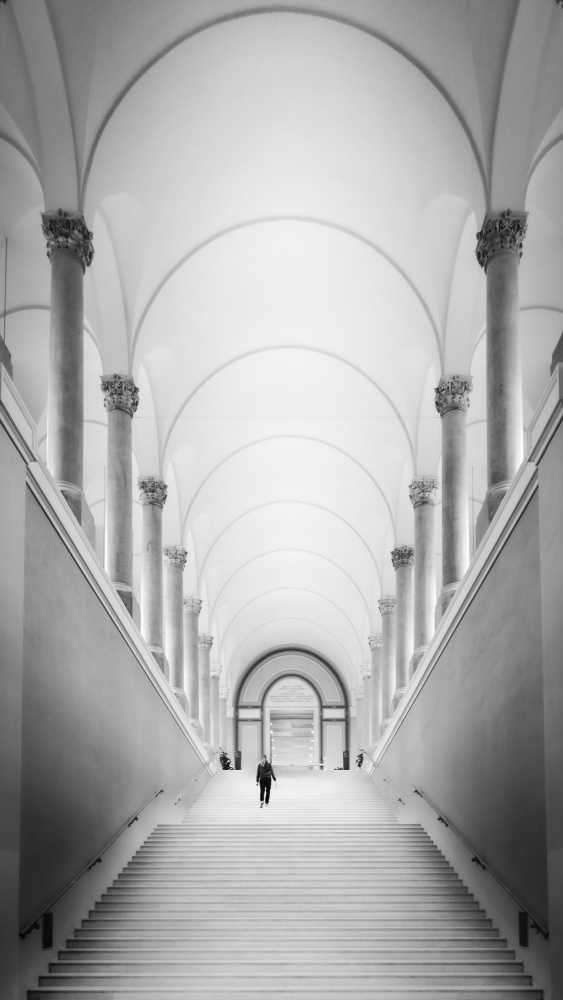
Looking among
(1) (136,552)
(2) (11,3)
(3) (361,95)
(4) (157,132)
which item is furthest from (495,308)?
(1) (136,552)

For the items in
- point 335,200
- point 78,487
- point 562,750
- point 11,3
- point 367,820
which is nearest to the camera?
point 562,750

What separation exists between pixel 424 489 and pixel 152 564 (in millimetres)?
6037

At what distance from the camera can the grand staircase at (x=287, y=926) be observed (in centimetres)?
908

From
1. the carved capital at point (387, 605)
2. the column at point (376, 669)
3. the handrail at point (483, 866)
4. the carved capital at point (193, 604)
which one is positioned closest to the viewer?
the handrail at point (483, 866)

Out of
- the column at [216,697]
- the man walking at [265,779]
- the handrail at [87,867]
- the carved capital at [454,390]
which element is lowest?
the column at [216,697]

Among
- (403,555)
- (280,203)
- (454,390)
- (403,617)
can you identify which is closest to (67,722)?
(454,390)

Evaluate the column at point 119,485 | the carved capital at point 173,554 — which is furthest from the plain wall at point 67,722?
the carved capital at point 173,554

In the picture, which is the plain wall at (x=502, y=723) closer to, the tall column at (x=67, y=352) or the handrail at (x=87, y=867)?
the handrail at (x=87, y=867)

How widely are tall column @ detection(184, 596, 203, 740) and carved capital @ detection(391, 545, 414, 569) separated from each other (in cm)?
735

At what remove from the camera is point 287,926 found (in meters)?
10.8

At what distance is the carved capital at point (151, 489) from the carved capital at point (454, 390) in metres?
7.15

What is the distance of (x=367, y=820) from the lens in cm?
1736

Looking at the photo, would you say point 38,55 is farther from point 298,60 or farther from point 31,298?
point 31,298

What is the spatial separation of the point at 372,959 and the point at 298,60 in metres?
11.9
